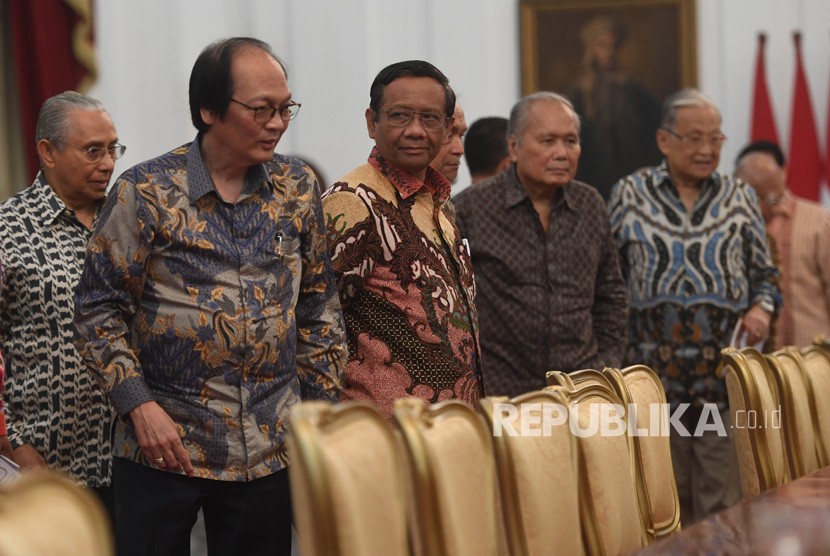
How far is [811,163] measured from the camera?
7633 mm

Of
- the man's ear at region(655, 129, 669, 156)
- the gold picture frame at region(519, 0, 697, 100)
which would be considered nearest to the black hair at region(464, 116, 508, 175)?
the man's ear at region(655, 129, 669, 156)

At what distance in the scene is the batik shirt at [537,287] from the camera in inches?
155

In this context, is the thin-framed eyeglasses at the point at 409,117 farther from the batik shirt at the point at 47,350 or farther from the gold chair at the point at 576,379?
the batik shirt at the point at 47,350

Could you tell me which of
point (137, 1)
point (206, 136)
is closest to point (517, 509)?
point (206, 136)

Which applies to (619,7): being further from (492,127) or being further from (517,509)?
(517,509)

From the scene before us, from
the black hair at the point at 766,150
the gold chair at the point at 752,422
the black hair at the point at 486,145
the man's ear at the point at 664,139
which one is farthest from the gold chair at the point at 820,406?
the black hair at the point at 766,150

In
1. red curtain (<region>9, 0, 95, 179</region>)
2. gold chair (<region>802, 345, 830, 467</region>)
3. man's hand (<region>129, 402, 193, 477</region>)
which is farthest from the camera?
red curtain (<region>9, 0, 95, 179</region>)

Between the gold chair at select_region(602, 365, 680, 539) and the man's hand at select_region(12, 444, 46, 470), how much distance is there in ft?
4.62

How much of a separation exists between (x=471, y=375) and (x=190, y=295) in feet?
2.66

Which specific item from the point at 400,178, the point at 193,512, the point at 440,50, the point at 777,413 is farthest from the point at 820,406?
the point at 440,50

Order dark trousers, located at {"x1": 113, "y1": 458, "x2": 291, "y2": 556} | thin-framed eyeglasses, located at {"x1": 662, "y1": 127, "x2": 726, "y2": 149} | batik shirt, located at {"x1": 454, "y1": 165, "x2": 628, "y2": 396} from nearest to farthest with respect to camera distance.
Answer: dark trousers, located at {"x1": 113, "y1": 458, "x2": 291, "y2": 556}, batik shirt, located at {"x1": 454, "y1": 165, "x2": 628, "y2": 396}, thin-framed eyeglasses, located at {"x1": 662, "y1": 127, "x2": 726, "y2": 149}

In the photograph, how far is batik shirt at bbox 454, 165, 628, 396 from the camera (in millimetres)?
3926

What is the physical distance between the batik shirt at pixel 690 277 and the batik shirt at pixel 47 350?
2173mm

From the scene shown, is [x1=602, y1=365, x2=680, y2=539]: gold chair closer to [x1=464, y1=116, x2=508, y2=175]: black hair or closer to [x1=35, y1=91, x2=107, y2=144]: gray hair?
[x1=35, y1=91, x2=107, y2=144]: gray hair
